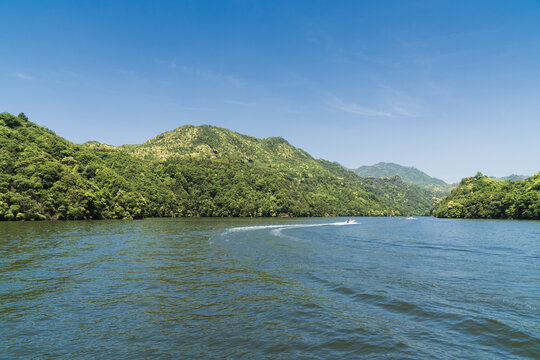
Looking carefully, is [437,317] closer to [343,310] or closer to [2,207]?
[343,310]

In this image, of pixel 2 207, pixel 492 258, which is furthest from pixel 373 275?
pixel 2 207

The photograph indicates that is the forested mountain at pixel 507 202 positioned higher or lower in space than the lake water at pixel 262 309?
higher

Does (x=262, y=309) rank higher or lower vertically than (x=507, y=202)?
lower

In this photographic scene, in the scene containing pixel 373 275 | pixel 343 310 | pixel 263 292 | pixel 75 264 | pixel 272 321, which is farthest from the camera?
pixel 75 264

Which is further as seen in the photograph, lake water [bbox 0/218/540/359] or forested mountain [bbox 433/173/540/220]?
forested mountain [bbox 433/173/540/220]

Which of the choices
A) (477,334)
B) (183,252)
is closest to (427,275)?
(477,334)

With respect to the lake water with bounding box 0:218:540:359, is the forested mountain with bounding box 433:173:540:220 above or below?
above

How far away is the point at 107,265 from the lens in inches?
1123

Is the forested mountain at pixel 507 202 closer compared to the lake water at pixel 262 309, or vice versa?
the lake water at pixel 262 309

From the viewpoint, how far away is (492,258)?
121 ft

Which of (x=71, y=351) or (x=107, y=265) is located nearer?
(x=71, y=351)

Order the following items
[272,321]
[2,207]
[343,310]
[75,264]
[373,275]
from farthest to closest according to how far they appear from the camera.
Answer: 1. [2,207]
2. [75,264]
3. [373,275]
4. [343,310]
5. [272,321]

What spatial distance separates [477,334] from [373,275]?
12697 millimetres

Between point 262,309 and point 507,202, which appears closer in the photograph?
point 262,309
